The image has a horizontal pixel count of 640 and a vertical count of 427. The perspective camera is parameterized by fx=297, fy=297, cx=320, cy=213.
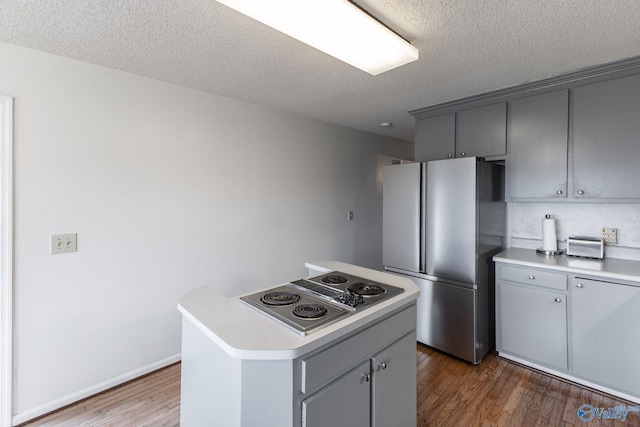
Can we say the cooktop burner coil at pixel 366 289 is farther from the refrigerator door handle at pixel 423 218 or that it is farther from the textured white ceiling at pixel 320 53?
the textured white ceiling at pixel 320 53

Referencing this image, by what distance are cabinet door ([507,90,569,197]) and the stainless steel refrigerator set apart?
0.65ft

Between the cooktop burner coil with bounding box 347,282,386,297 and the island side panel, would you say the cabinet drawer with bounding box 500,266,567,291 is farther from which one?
the island side panel

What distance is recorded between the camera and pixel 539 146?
8.08 ft

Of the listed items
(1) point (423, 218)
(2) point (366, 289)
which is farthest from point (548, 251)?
(2) point (366, 289)

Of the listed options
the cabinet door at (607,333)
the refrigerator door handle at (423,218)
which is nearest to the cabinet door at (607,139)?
the cabinet door at (607,333)

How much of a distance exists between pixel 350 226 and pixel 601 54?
9.33 feet

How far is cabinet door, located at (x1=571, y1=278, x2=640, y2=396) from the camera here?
196cm

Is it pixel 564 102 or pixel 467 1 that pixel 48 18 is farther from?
pixel 564 102

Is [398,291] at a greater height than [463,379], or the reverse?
[398,291]

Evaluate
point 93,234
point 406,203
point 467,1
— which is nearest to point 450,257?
point 406,203

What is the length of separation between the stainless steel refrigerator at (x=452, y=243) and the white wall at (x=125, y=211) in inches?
49.9

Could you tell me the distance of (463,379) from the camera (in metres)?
2.32

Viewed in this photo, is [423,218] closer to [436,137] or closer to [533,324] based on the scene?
[436,137]

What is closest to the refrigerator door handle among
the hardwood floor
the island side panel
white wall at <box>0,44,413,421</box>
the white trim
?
the hardwood floor
